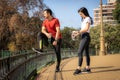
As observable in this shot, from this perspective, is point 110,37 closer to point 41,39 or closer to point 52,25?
point 52,25

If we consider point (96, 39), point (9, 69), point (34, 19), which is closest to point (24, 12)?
point (34, 19)

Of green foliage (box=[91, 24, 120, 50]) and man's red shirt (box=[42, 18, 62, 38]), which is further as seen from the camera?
green foliage (box=[91, 24, 120, 50])

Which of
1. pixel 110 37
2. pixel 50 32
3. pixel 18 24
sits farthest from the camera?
pixel 110 37

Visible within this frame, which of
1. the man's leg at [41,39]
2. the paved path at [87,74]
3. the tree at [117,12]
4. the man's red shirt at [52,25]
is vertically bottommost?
the paved path at [87,74]

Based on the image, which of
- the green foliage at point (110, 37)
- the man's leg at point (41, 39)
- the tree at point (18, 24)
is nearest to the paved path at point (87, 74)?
the man's leg at point (41, 39)

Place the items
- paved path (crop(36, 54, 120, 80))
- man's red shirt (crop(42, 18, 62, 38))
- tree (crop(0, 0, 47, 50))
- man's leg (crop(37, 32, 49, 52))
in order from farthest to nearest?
tree (crop(0, 0, 47, 50)), man's red shirt (crop(42, 18, 62, 38)), man's leg (crop(37, 32, 49, 52)), paved path (crop(36, 54, 120, 80))

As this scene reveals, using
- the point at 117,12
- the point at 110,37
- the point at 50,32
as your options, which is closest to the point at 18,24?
the point at 117,12

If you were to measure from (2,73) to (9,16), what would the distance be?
4620 centimetres

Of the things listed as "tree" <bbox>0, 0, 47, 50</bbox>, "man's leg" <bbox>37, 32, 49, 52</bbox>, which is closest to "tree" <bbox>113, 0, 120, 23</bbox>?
"tree" <bbox>0, 0, 47, 50</bbox>

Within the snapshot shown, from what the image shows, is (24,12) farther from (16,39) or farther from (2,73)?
(2,73)

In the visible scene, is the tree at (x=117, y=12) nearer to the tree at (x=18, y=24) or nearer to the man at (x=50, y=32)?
the tree at (x=18, y=24)

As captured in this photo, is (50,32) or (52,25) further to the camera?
(50,32)

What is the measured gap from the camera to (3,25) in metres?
51.7

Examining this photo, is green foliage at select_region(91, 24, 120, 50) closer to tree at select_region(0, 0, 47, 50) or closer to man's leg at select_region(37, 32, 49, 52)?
tree at select_region(0, 0, 47, 50)
